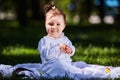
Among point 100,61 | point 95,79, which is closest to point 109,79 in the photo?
point 95,79

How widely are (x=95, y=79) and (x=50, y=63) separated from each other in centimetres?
77

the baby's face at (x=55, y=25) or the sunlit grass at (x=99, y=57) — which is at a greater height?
the baby's face at (x=55, y=25)

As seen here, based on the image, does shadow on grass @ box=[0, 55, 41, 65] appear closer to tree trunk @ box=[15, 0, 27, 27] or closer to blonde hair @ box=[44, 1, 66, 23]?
blonde hair @ box=[44, 1, 66, 23]

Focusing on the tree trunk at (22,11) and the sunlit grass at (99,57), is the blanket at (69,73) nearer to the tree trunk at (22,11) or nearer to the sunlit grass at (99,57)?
the sunlit grass at (99,57)

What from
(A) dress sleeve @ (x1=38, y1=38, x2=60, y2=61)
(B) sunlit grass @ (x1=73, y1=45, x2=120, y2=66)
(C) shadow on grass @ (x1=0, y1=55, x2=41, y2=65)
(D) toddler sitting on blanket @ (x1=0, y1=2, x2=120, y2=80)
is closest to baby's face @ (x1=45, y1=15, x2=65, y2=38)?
(D) toddler sitting on blanket @ (x1=0, y1=2, x2=120, y2=80)

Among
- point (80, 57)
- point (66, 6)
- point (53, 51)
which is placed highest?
point (53, 51)

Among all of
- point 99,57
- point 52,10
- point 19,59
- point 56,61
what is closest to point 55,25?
point 52,10

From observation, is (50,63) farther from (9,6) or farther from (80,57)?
(9,6)

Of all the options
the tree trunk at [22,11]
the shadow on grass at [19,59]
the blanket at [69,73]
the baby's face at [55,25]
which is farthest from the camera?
the tree trunk at [22,11]

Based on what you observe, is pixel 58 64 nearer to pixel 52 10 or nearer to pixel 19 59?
pixel 52 10

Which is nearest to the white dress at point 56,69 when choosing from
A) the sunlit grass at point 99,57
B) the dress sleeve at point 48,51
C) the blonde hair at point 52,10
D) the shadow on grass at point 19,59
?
the dress sleeve at point 48,51

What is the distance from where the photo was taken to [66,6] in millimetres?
60781

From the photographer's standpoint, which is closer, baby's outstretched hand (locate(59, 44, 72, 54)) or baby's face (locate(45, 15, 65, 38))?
baby's outstretched hand (locate(59, 44, 72, 54))

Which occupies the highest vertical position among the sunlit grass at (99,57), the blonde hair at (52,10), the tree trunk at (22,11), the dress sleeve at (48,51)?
the blonde hair at (52,10)
